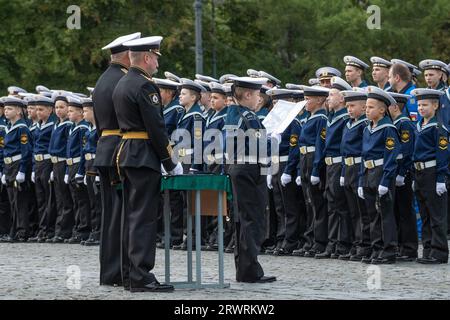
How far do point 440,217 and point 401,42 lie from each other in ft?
70.8

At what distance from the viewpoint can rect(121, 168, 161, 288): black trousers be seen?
13.4 metres

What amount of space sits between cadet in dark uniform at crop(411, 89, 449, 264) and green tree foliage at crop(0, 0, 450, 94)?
1797 centimetres

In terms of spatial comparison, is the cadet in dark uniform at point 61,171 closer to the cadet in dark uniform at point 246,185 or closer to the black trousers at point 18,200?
the black trousers at point 18,200

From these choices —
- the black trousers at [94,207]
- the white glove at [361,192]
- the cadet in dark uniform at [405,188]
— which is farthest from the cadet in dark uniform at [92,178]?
the cadet in dark uniform at [405,188]

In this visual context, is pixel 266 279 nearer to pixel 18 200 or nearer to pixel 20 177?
pixel 20 177

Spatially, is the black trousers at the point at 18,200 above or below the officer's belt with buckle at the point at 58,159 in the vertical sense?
below

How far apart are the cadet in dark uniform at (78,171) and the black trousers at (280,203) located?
3.40 metres

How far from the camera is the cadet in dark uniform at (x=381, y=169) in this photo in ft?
54.6

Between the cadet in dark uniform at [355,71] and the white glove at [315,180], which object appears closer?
the white glove at [315,180]

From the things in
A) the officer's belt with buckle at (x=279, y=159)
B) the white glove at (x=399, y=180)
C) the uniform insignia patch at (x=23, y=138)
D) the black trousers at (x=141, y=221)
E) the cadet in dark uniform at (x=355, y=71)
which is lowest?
the black trousers at (x=141, y=221)

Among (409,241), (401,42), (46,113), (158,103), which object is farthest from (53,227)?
(401,42)

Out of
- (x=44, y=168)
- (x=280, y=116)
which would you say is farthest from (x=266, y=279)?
(x=44, y=168)

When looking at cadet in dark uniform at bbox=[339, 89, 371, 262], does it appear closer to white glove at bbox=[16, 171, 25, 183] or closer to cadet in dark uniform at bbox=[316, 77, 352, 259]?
cadet in dark uniform at bbox=[316, 77, 352, 259]

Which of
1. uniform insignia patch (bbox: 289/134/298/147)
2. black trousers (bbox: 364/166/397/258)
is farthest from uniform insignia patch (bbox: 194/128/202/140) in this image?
black trousers (bbox: 364/166/397/258)
